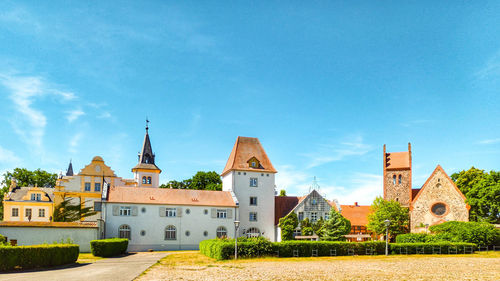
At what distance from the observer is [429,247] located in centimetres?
3822

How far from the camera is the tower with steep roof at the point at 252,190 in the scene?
52.6m

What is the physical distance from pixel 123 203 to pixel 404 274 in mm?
32926

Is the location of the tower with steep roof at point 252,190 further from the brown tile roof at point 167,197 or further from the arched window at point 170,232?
the arched window at point 170,232

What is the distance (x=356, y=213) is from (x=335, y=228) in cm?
1832

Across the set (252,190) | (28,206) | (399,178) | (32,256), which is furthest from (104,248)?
(399,178)

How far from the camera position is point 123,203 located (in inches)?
1838

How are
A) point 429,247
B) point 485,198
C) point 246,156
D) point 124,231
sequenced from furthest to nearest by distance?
1. point 246,156
2. point 485,198
3. point 124,231
4. point 429,247

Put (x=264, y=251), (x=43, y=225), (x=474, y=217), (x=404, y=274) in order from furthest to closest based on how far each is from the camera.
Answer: (x=474, y=217), (x=43, y=225), (x=264, y=251), (x=404, y=274)

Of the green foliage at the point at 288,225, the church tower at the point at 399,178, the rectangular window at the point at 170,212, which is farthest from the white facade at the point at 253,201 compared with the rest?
the church tower at the point at 399,178

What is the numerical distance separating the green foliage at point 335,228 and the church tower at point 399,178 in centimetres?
1483

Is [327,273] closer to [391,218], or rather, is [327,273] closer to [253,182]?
[253,182]

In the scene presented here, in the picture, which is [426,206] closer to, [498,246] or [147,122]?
[498,246]

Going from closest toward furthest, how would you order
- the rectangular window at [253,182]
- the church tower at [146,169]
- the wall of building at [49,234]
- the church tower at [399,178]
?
the wall of building at [49,234], the rectangular window at [253,182], the church tower at [399,178], the church tower at [146,169]

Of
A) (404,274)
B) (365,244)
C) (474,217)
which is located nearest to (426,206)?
(474,217)
